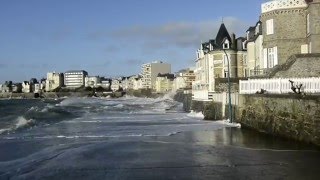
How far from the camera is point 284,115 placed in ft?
75.0

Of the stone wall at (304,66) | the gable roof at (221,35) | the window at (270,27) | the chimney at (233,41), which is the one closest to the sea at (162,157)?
the stone wall at (304,66)

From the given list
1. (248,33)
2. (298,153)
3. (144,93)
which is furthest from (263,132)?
(144,93)

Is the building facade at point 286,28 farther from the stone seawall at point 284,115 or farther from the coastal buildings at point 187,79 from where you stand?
the coastal buildings at point 187,79

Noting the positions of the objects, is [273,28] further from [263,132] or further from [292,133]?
[292,133]

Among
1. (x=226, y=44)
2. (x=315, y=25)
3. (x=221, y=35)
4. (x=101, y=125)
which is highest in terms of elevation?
(x=221, y=35)

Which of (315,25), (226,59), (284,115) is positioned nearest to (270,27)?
(315,25)

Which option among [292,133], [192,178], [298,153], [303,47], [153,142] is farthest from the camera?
[303,47]

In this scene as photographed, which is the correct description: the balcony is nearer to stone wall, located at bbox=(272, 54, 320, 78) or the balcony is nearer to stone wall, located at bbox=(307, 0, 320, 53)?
stone wall, located at bbox=(307, 0, 320, 53)

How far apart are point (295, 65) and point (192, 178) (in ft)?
71.7

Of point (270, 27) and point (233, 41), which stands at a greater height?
point (233, 41)

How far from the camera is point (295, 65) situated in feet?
109

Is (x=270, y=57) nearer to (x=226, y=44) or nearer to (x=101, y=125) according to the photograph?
(x=101, y=125)

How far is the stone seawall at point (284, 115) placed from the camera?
1938cm

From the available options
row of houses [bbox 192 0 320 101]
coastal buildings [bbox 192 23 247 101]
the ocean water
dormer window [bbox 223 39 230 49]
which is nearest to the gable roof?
coastal buildings [bbox 192 23 247 101]
